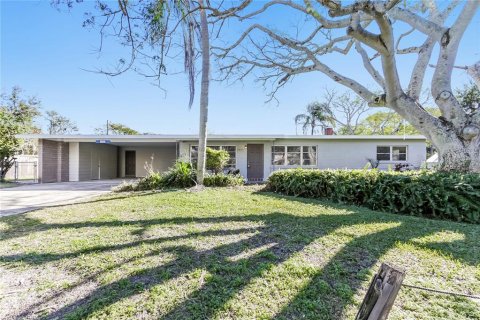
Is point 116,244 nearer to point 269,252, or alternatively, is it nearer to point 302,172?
point 269,252

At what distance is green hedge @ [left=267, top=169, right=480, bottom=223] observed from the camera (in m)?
5.13

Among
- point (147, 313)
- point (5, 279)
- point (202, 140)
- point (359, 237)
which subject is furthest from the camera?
point (202, 140)

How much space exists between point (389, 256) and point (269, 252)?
1491 millimetres

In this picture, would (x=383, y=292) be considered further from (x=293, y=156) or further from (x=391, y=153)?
(x=391, y=153)

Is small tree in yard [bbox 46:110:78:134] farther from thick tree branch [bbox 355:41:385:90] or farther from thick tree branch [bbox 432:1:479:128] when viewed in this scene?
thick tree branch [bbox 432:1:479:128]

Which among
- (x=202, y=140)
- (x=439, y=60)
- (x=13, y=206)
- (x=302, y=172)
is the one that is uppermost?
(x=439, y=60)

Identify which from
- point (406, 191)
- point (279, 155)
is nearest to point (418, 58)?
point (406, 191)

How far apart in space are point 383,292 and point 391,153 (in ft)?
47.3

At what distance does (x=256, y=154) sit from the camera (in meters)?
13.8

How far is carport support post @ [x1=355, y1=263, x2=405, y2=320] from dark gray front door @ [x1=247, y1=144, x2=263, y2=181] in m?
12.4

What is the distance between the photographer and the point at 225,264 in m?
2.76

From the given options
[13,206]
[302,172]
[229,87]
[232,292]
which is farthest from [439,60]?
[13,206]

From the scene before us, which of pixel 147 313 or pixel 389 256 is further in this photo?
pixel 389 256

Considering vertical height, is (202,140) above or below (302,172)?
above
